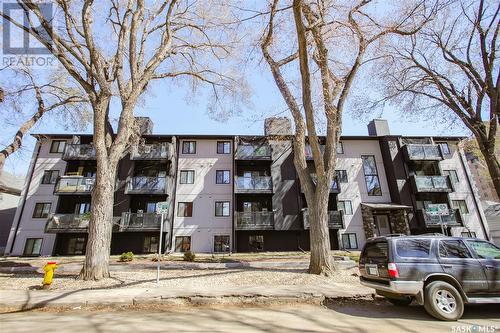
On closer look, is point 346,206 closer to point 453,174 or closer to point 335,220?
point 335,220

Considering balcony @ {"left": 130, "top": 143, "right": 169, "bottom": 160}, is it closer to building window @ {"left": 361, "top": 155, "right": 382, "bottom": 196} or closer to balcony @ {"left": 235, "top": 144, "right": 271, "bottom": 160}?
balcony @ {"left": 235, "top": 144, "right": 271, "bottom": 160}

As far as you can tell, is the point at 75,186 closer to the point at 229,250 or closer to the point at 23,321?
the point at 229,250

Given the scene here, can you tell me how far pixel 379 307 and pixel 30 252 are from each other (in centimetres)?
2534

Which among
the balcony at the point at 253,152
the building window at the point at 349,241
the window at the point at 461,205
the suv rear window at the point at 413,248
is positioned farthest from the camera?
the window at the point at 461,205

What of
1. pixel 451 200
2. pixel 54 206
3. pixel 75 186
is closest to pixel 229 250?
pixel 75 186

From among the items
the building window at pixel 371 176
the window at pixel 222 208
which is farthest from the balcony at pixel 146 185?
the building window at pixel 371 176

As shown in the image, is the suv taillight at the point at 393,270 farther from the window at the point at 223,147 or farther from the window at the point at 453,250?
the window at the point at 223,147

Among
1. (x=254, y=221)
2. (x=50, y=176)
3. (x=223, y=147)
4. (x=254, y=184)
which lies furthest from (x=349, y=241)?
(x=50, y=176)

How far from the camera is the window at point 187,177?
75.6 feet

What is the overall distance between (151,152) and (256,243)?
1203 centimetres

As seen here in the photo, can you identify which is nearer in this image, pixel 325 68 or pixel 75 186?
pixel 325 68

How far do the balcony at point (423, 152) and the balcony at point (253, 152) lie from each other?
12847mm

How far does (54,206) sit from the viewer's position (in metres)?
21.7

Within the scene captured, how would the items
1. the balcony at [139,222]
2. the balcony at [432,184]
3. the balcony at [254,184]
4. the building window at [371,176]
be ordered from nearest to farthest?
the balcony at [139,222] < the balcony at [254,184] < the balcony at [432,184] < the building window at [371,176]
